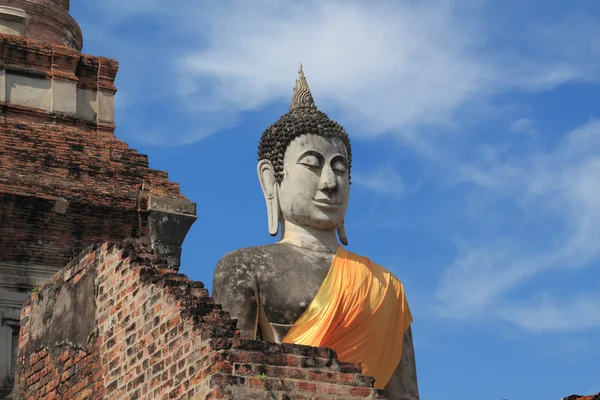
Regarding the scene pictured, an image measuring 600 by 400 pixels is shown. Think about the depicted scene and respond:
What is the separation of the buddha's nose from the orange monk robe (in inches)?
17.7

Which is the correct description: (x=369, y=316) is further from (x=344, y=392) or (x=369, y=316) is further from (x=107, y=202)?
(x=107, y=202)

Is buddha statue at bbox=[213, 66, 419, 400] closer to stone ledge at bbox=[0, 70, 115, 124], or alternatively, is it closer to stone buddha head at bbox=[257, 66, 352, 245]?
stone buddha head at bbox=[257, 66, 352, 245]

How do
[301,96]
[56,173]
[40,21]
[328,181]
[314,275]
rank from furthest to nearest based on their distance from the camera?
[40,21] → [56,173] → [301,96] → [328,181] → [314,275]

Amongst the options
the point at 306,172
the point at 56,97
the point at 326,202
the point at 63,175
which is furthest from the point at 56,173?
the point at 326,202

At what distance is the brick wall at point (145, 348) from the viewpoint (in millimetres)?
7867

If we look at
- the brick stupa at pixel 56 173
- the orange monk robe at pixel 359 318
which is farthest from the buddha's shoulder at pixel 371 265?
the brick stupa at pixel 56 173

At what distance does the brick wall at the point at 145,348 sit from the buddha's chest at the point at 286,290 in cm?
83

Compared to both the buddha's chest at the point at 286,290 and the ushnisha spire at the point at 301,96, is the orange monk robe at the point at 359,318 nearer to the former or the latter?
the buddha's chest at the point at 286,290

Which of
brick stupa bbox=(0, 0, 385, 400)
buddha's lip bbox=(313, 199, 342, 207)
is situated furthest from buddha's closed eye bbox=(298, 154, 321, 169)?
brick stupa bbox=(0, 0, 385, 400)

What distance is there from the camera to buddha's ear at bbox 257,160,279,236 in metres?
10.1

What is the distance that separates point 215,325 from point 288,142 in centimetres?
230

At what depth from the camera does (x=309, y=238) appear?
392 inches

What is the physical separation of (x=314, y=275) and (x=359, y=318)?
0.43 metres

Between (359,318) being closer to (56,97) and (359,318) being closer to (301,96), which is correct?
(301,96)
